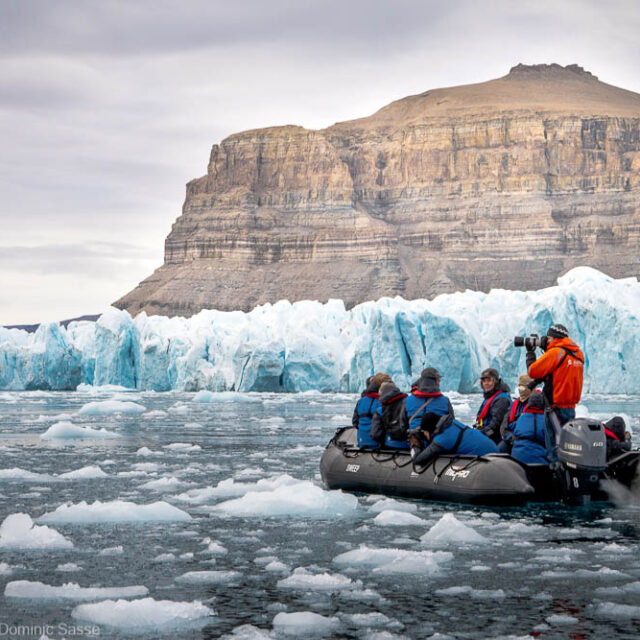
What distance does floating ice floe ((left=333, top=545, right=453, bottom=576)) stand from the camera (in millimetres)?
7398

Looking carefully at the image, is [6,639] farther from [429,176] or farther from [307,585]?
[429,176]

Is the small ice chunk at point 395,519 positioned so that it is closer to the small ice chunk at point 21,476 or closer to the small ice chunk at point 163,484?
the small ice chunk at point 163,484

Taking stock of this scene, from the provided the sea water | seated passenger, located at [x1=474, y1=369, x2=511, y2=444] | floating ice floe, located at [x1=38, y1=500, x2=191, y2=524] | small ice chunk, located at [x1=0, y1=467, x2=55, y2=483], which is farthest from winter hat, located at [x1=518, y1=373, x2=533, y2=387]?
small ice chunk, located at [x1=0, y1=467, x2=55, y2=483]

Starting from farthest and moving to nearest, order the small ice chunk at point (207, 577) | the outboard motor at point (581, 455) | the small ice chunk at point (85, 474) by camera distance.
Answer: the small ice chunk at point (85, 474), the outboard motor at point (581, 455), the small ice chunk at point (207, 577)

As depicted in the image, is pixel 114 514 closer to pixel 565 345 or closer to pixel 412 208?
pixel 565 345

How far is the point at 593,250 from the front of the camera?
139m

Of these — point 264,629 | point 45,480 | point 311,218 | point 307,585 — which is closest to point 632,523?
point 307,585

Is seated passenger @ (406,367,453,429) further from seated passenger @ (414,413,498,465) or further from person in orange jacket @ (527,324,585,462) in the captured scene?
person in orange jacket @ (527,324,585,462)

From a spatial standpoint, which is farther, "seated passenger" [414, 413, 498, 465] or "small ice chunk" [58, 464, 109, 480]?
"small ice chunk" [58, 464, 109, 480]

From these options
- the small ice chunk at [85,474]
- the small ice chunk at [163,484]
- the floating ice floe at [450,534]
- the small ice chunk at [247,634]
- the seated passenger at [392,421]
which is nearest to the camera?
the small ice chunk at [247,634]

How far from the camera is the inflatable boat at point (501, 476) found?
32.7ft

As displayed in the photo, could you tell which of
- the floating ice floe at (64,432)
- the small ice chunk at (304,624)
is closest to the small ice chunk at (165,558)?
the small ice chunk at (304,624)

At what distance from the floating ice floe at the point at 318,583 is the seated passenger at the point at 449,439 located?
150 inches

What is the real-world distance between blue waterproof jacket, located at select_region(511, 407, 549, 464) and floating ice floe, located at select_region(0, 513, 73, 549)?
4725mm
